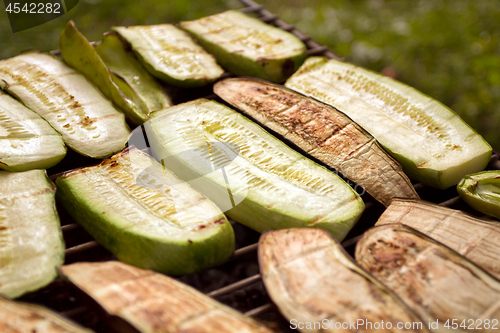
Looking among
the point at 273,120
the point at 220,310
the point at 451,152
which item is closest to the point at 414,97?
the point at 451,152

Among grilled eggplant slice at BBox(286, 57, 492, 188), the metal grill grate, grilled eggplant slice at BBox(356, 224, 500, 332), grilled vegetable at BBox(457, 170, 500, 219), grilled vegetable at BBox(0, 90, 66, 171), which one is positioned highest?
grilled eggplant slice at BBox(286, 57, 492, 188)

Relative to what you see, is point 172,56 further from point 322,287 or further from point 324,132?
point 322,287

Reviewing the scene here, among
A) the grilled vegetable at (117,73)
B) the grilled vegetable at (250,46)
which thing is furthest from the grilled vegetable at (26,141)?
the grilled vegetable at (250,46)

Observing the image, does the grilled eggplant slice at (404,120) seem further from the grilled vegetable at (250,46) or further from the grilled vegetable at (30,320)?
the grilled vegetable at (30,320)

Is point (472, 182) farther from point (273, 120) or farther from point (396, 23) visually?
point (396, 23)

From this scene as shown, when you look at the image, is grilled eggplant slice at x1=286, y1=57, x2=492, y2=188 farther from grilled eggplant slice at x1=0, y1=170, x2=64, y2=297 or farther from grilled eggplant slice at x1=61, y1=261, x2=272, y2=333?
grilled eggplant slice at x1=0, y1=170, x2=64, y2=297

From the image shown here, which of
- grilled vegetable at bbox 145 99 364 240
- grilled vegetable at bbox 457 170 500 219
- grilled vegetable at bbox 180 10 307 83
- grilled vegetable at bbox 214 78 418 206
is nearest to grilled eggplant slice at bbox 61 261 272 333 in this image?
grilled vegetable at bbox 145 99 364 240

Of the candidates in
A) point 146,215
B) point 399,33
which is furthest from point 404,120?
point 399,33
